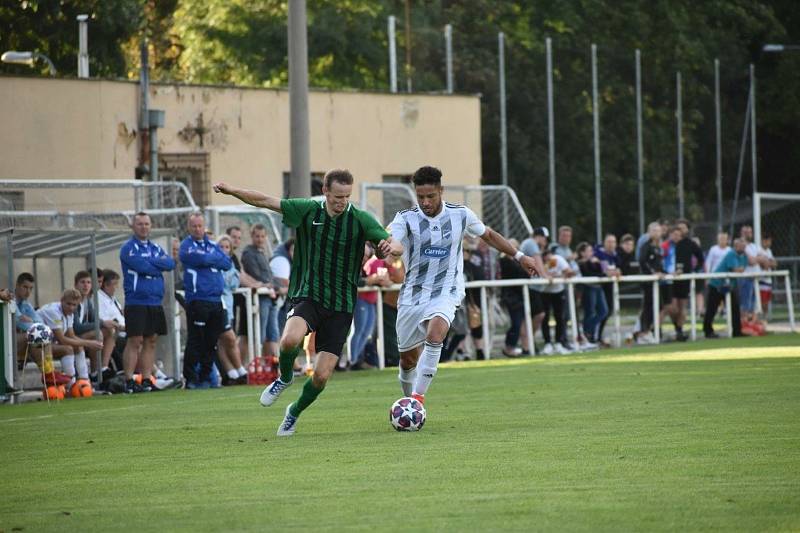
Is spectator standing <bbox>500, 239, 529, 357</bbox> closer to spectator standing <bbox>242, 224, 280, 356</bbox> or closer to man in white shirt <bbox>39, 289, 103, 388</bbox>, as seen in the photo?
spectator standing <bbox>242, 224, 280, 356</bbox>

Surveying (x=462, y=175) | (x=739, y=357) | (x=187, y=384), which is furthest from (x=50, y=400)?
(x=462, y=175)

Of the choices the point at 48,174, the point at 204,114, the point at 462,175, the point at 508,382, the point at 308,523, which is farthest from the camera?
the point at 462,175

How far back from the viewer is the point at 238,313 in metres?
20.9

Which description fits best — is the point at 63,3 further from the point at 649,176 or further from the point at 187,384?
the point at 187,384

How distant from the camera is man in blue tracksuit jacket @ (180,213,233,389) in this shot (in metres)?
19.0

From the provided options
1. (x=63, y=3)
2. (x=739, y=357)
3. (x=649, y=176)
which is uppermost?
(x=63, y=3)

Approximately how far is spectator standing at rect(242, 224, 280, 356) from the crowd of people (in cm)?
1

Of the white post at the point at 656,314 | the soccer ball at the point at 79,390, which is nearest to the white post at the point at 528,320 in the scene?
the white post at the point at 656,314

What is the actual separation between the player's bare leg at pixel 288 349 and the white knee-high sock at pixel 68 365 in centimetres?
710

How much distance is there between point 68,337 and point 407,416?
783cm

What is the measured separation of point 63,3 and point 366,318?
755 inches

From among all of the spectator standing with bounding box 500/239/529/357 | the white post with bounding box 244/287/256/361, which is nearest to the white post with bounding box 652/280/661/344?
the spectator standing with bounding box 500/239/529/357

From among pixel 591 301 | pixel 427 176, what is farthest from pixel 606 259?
pixel 427 176

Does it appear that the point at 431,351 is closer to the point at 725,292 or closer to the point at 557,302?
the point at 557,302
